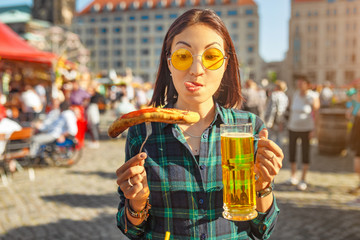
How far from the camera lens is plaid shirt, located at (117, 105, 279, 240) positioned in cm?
149

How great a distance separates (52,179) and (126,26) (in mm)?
78926

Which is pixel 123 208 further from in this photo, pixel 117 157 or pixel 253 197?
pixel 117 157

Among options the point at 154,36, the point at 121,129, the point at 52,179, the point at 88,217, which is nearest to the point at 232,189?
the point at 121,129

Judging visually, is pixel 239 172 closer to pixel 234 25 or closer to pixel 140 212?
pixel 140 212

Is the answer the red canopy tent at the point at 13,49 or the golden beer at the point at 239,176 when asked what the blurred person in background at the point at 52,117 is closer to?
the red canopy tent at the point at 13,49

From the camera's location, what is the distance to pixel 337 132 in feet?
31.8

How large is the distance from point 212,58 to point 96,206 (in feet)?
15.6

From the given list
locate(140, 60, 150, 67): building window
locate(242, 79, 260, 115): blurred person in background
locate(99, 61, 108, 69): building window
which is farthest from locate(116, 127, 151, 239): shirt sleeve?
locate(99, 61, 108, 69): building window

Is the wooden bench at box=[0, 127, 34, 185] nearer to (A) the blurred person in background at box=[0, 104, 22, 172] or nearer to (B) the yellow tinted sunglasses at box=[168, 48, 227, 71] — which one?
(A) the blurred person in background at box=[0, 104, 22, 172]

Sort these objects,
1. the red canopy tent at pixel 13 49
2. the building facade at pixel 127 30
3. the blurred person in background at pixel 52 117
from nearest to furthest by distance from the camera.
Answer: the blurred person in background at pixel 52 117 < the red canopy tent at pixel 13 49 < the building facade at pixel 127 30

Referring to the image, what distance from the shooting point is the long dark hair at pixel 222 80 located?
1461 millimetres

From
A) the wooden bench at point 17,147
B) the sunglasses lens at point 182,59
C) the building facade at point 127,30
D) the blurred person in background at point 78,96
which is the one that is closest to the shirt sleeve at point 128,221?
the sunglasses lens at point 182,59

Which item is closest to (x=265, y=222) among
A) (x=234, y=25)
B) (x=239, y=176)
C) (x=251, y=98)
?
(x=239, y=176)

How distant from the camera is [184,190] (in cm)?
149
